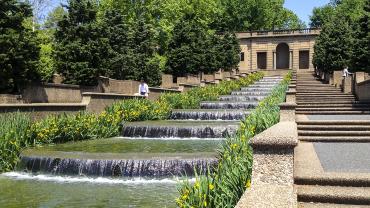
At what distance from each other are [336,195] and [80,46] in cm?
2575

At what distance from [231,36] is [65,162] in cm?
5344

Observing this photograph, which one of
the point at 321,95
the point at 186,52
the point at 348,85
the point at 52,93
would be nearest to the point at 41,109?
the point at 52,93

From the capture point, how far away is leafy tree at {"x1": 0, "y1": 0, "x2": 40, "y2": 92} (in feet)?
83.9

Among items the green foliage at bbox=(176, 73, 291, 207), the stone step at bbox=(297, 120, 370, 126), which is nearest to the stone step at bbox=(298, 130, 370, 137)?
the stone step at bbox=(297, 120, 370, 126)

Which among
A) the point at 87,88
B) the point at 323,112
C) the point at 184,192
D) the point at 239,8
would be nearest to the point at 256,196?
the point at 184,192

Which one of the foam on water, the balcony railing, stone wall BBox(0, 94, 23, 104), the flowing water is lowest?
the foam on water

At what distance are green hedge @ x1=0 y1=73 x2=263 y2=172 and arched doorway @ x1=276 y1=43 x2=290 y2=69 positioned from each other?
63.6 m

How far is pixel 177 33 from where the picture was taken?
49.6m

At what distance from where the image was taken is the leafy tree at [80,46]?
31797mm

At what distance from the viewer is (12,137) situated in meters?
16.1

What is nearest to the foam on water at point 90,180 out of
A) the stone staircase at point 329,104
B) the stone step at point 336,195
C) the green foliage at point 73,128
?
the green foliage at point 73,128

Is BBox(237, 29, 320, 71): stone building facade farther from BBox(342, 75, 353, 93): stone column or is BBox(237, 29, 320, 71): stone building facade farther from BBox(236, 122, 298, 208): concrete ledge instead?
BBox(236, 122, 298, 208): concrete ledge

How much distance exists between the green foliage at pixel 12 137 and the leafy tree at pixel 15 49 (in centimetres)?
850

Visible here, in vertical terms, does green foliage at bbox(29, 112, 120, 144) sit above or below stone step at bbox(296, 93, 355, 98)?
below
